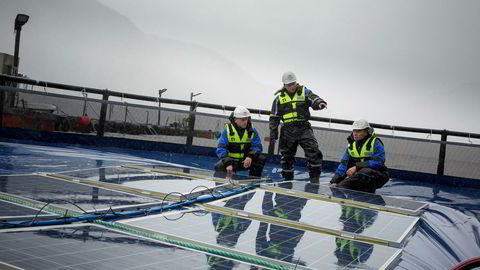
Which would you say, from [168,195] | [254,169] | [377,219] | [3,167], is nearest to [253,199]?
[168,195]

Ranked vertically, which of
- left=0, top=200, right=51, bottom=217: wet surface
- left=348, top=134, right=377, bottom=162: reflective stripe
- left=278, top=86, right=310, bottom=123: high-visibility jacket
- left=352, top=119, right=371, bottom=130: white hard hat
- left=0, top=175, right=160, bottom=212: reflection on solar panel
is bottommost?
left=0, top=200, right=51, bottom=217: wet surface

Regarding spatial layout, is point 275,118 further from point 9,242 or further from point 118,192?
point 9,242

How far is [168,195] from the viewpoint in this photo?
13.0ft

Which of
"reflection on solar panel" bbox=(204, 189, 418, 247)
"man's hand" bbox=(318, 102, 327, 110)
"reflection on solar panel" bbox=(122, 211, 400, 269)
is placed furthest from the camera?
"man's hand" bbox=(318, 102, 327, 110)

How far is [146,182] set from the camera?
484 cm

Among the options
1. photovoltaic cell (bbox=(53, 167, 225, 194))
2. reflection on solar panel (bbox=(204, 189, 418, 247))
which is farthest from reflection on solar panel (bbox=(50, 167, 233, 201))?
reflection on solar panel (bbox=(204, 189, 418, 247))

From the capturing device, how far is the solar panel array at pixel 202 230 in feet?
7.53

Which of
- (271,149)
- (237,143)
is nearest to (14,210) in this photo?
(237,143)

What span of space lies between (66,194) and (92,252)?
5.33 ft

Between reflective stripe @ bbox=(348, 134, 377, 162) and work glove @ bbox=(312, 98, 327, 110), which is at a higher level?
work glove @ bbox=(312, 98, 327, 110)

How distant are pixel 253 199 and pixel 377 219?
1.07 metres

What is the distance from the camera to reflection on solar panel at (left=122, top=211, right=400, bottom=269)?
258 centimetres

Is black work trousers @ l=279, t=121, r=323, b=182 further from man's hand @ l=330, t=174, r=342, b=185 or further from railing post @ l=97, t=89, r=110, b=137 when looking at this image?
railing post @ l=97, t=89, r=110, b=137

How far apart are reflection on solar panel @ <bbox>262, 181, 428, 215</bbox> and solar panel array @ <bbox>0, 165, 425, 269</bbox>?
0.02 m
